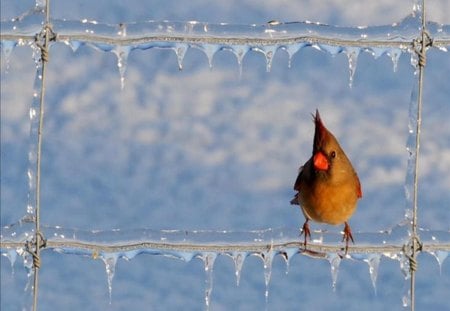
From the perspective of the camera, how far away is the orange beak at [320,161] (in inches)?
127

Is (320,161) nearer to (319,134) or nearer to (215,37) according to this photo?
(319,134)

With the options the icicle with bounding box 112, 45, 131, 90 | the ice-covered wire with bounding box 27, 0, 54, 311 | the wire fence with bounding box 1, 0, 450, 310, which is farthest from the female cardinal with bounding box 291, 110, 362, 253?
the ice-covered wire with bounding box 27, 0, 54, 311

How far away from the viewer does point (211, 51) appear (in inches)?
120

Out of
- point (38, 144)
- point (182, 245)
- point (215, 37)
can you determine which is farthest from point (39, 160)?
point (215, 37)

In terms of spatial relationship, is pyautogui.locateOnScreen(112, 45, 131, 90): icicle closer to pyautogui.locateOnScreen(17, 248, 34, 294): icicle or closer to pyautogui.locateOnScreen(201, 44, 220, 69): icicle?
pyautogui.locateOnScreen(201, 44, 220, 69): icicle

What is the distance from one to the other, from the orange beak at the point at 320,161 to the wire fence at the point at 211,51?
0.18 metres

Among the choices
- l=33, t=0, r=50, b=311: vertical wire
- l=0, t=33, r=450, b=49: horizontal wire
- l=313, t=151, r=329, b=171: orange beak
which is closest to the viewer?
l=33, t=0, r=50, b=311: vertical wire

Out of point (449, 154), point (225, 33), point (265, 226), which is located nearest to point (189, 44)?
point (225, 33)

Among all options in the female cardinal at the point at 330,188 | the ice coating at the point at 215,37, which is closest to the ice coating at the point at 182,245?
the female cardinal at the point at 330,188

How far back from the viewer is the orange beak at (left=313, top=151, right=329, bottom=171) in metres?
3.23

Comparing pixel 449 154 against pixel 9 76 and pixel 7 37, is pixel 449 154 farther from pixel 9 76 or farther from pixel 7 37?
pixel 7 37

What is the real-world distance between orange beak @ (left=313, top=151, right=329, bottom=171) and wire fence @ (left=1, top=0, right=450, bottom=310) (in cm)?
18

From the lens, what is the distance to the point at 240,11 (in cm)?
502

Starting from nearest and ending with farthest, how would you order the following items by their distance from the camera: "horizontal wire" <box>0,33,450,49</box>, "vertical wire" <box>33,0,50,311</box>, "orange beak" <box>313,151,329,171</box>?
"vertical wire" <box>33,0,50,311</box>, "horizontal wire" <box>0,33,450,49</box>, "orange beak" <box>313,151,329,171</box>
